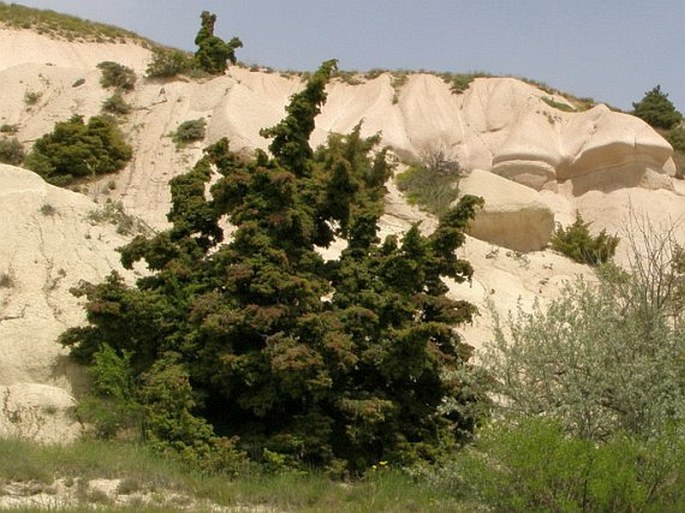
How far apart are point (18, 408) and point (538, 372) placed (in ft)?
22.7

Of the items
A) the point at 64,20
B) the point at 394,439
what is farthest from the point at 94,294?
the point at 64,20

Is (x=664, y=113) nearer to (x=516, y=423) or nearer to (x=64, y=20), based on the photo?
(x=64, y=20)

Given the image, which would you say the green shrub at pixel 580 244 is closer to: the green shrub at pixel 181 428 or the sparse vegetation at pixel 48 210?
the sparse vegetation at pixel 48 210

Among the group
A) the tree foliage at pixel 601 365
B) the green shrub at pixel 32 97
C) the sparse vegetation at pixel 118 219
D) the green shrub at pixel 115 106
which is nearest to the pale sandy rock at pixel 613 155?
the green shrub at pixel 115 106

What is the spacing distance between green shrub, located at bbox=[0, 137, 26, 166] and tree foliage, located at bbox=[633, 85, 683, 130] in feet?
92.9

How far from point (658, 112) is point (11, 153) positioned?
2955 centimetres

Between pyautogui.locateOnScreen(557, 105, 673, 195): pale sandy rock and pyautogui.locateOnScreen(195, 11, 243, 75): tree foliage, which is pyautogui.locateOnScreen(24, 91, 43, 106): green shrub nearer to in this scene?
pyautogui.locateOnScreen(195, 11, 243, 75): tree foliage

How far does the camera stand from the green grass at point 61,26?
4312 centimetres

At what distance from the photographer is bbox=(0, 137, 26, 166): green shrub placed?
2564 cm

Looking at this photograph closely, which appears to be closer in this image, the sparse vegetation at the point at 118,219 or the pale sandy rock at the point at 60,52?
the sparse vegetation at the point at 118,219

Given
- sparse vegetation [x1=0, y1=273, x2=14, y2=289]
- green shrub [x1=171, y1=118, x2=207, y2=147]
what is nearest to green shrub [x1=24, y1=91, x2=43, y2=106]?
green shrub [x1=171, y1=118, x2=207, y2=147]

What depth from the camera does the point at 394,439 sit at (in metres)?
13.5

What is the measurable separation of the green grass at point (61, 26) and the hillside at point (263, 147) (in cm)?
57

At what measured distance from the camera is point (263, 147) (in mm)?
26266
